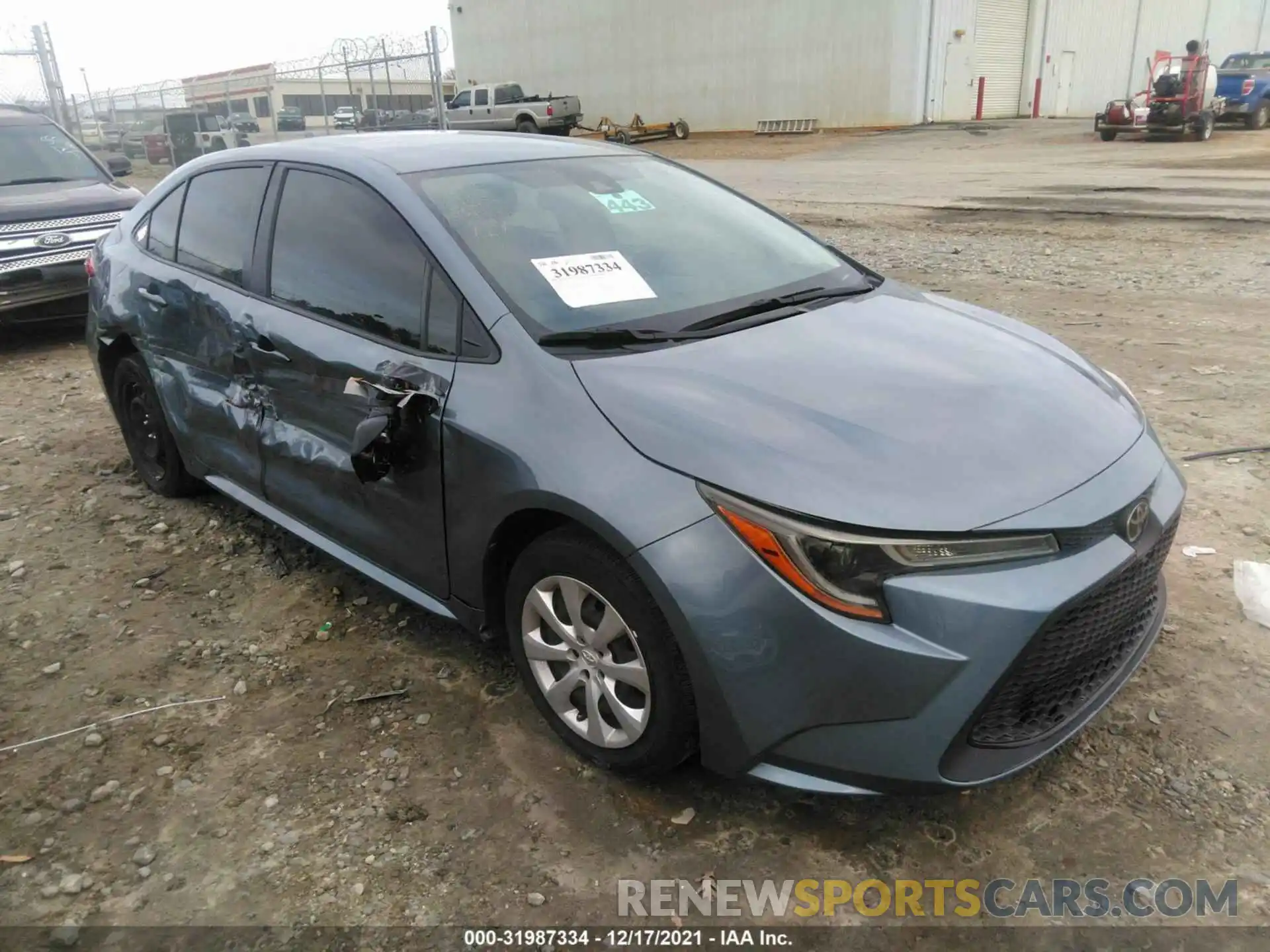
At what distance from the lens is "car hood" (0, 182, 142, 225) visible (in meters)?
7.21

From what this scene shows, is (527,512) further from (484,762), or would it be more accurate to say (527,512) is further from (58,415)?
(58,415)

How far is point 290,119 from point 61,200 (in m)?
17.2

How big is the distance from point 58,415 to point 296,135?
62.3 ft

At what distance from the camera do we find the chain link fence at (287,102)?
20.4 metres

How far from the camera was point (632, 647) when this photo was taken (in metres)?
2.35

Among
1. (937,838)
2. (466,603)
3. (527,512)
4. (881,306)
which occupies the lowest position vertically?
(937,838)

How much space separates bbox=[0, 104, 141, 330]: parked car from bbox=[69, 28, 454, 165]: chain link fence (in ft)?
32.2

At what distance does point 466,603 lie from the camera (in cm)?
281

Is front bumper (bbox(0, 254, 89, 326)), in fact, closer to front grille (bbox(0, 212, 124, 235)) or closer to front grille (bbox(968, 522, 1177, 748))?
front grille (bbox(0, 212, 124, 235))

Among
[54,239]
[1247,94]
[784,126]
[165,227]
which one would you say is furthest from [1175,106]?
[165,227]

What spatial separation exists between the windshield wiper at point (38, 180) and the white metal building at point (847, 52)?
27460 mm

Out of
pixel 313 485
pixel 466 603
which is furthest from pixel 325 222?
pixel 466 603

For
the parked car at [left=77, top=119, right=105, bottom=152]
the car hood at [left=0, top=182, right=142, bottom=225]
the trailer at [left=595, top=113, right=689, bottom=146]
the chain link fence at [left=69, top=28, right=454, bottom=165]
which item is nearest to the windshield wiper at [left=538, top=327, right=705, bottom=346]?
the car hood at [left=0, top=182, right=142, bottom=225]

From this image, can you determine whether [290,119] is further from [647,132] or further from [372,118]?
[647,132]
